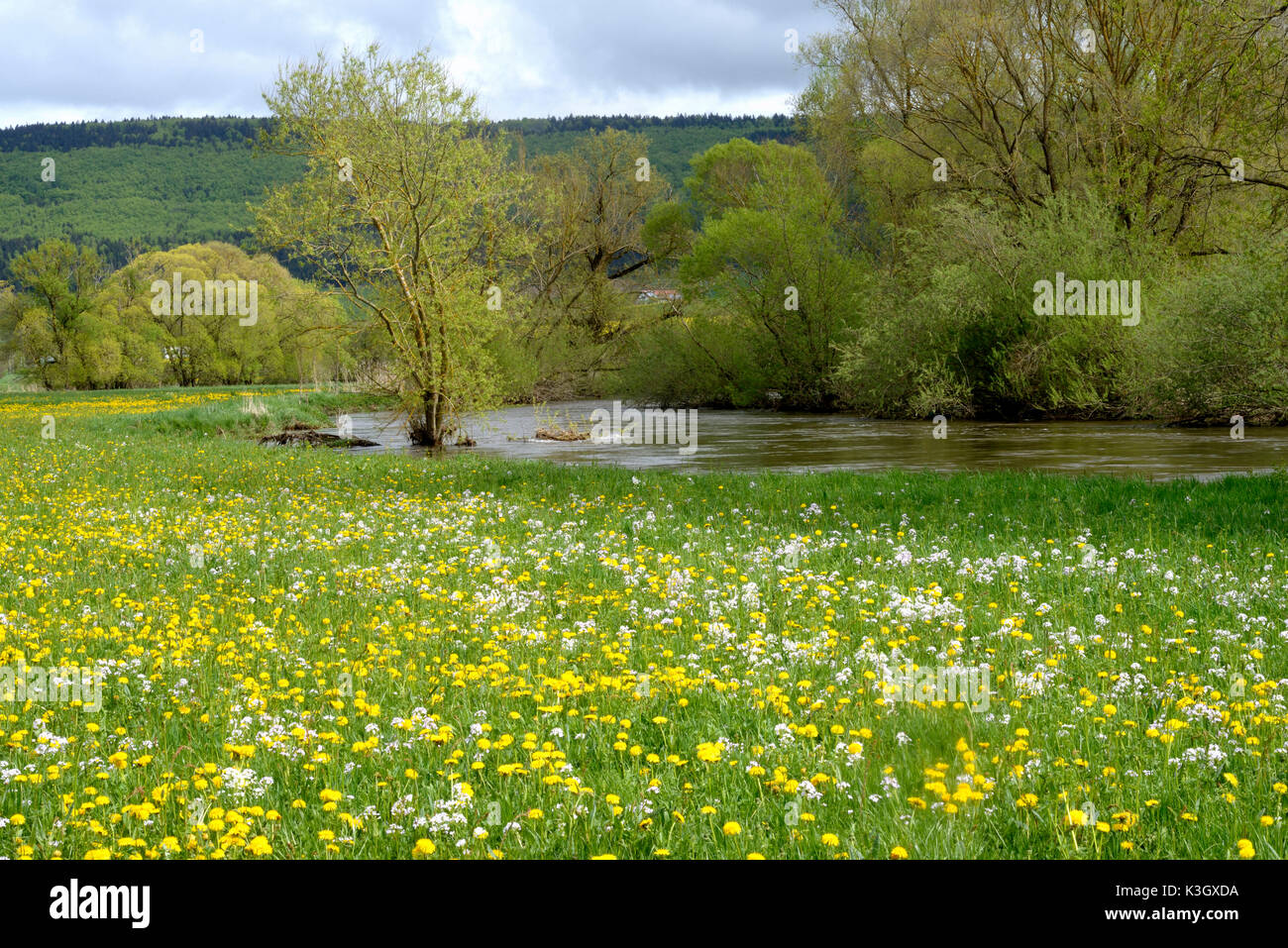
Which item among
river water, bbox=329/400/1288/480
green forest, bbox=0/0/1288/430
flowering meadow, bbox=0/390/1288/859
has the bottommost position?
flowering meadow, bbox=0/390/1288/859

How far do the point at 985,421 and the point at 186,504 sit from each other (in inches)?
1130

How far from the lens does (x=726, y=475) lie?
21094mm

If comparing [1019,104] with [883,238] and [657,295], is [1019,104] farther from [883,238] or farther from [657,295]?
[657,295]

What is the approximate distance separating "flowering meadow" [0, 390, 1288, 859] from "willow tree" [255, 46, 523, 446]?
15788 mm

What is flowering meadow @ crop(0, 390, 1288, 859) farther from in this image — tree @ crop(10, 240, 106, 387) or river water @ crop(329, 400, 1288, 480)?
tree @ crop(10, 240, 106, 387)

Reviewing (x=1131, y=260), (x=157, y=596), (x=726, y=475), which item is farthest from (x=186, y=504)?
(x=1131, y=260)

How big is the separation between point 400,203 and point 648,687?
25.8 metres

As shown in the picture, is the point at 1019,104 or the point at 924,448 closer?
the point at 924,448

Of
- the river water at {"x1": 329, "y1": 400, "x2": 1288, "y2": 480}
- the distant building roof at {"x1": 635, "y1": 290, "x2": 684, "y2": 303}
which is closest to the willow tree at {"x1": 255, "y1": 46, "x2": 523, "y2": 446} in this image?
the river water at {"x1": 329, "y1": 400, "x2": 1288, "y2": 480}

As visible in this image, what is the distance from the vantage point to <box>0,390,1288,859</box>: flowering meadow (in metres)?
4.54

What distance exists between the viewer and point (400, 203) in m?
29.8

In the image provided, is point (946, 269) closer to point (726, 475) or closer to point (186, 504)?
point (726, 475)

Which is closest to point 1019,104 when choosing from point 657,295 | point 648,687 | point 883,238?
point 883,238

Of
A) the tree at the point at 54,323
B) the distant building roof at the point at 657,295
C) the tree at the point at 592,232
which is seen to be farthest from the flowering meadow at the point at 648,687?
the tree at the point at 54,323
